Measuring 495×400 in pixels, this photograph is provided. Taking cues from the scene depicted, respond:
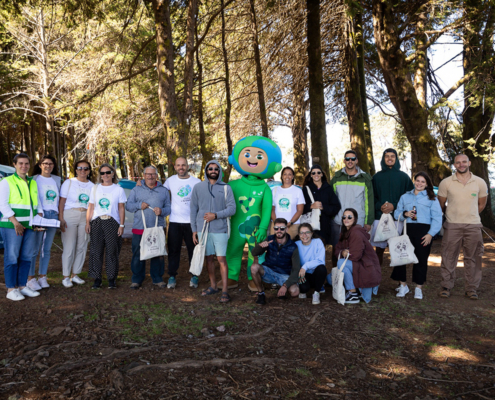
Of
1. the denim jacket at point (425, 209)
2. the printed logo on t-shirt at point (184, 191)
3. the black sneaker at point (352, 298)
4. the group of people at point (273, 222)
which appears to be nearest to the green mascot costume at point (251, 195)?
the group of people at point (273, 222)

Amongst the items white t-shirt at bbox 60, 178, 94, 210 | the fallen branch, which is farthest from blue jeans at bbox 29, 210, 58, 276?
the fallen branch

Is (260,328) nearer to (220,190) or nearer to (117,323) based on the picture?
(117,323)

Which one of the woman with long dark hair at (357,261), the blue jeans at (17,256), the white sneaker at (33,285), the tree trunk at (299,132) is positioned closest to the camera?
the blue jeans at (17,256)

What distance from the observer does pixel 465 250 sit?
5.77 m

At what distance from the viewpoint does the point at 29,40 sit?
16578mm

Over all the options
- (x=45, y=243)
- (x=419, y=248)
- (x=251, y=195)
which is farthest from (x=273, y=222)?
(x=45, y=243)

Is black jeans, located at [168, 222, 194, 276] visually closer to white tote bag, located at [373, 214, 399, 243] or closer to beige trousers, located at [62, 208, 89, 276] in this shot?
beige trousers, located at [62, 208, 89, 276]

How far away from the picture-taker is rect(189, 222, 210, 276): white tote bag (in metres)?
5.45

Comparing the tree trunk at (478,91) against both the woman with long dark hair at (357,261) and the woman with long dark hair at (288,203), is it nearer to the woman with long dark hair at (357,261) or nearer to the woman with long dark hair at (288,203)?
the woman with long dark hair at (357,261)

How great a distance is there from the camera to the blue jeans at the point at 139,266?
603cm

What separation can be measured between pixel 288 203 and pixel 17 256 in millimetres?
3790

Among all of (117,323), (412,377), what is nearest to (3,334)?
(117,323)

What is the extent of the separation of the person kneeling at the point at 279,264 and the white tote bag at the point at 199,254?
680 mm

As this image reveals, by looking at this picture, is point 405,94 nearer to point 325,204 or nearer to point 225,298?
point 325,204
